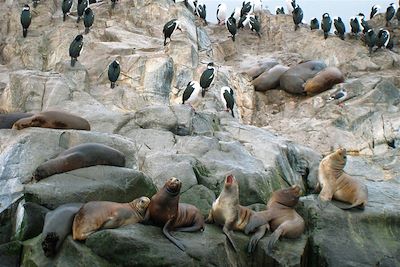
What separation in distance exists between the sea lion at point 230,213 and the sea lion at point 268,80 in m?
11.9

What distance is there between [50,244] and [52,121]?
4289 mm

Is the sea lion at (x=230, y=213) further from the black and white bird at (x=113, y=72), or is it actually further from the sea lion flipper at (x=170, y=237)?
the black and white bird at (x=113, y=72)

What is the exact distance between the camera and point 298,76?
19.5 meters

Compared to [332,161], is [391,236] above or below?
below

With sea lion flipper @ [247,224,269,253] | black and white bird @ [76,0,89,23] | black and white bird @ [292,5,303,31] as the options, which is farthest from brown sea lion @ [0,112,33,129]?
black and white bird @ [292,5,303,31]

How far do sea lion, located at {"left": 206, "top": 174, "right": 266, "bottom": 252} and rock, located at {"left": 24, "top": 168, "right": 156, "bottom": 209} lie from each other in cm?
108

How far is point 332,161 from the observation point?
966cm

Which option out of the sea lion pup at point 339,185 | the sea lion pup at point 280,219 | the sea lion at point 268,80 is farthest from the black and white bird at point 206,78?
the sea lion pup at point 280,219

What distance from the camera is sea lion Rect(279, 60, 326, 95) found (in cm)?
1923

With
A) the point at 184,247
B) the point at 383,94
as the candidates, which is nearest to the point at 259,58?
the point at 383,94

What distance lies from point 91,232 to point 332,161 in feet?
15.6

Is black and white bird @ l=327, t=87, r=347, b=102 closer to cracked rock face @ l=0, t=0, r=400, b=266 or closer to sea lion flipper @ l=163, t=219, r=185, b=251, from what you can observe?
cracked rock face @ l=0, t=0, r=400, b=266

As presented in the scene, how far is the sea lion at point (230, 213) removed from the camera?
318 inches

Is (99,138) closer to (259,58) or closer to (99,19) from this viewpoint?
(99,19)
